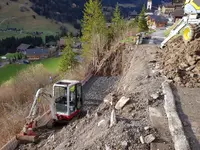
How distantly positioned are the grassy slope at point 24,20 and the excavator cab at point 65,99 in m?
107

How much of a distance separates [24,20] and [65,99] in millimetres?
126816

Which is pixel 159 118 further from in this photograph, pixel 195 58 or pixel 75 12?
pixel 75 12

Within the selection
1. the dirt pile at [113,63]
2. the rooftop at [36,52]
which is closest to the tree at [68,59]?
the dirt pile at [113,63]

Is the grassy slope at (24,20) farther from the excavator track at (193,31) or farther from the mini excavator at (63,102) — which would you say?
the excavator track at (193,31)

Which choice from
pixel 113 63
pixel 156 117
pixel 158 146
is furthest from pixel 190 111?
pixel 113 63

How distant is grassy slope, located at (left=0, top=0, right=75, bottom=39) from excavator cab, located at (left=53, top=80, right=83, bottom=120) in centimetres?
10730

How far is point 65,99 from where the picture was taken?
46.2 feet

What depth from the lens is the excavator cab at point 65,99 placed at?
1365 centimetres

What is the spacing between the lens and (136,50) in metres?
23.6

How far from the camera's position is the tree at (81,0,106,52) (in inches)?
1201

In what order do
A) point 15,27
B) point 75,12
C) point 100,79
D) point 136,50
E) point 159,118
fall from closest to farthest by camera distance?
point 159,118 → point 136,50 → point 100,79 → point 15,27 → point 75,12

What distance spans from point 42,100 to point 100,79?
12247mm

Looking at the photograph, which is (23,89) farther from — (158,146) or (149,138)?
(158,146)

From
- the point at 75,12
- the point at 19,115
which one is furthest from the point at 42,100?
the point at 75,12
